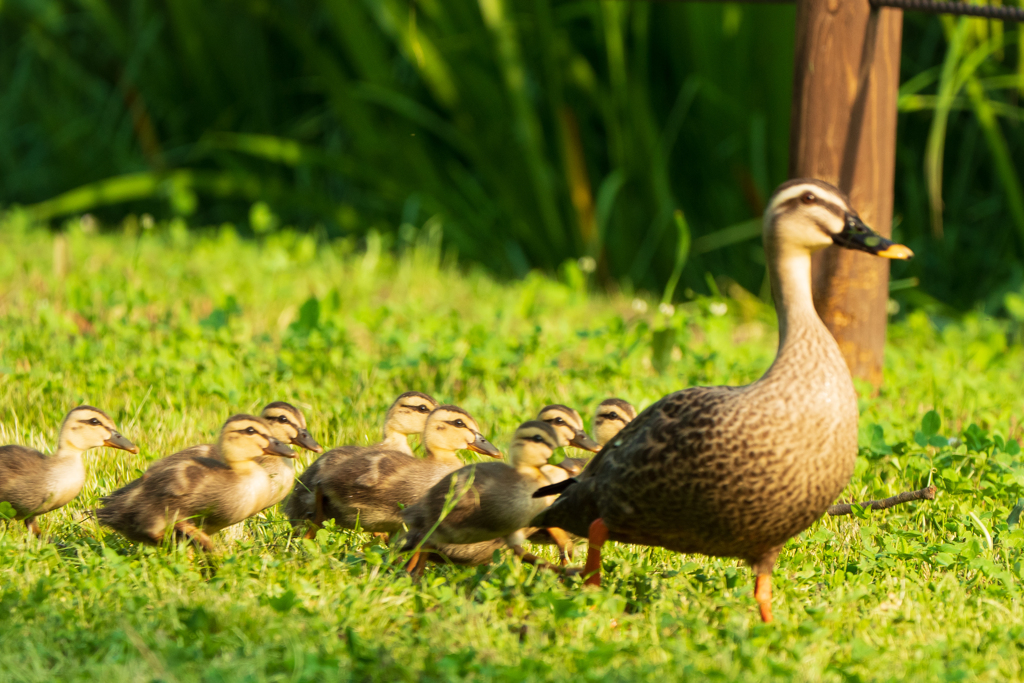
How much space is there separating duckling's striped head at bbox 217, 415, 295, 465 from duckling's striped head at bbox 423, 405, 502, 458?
0.55m

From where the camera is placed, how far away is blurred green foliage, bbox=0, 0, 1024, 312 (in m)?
8.15

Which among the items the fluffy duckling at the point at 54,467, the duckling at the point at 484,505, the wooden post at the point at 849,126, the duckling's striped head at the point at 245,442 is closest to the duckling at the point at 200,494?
the duckling's striped head at the point at 245,442

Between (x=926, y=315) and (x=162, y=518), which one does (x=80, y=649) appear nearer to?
(x=162, y=518)

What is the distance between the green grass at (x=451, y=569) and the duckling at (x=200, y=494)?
9cm

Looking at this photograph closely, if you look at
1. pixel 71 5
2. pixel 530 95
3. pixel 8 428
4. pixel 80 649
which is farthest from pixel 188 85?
pixel 80 649

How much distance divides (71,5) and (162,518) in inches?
386

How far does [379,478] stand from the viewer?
3.95 meters

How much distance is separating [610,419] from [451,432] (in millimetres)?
700

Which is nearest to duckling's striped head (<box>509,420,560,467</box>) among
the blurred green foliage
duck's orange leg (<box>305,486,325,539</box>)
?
duck's orange leg (<box>305,486,325,539</box>)

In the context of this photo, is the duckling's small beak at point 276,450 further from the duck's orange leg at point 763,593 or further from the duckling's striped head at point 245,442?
the duck's orange leg at point 763,593

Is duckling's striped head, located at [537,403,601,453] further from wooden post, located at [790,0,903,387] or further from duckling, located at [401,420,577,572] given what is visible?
wooden post, located at [790,0,903,387]

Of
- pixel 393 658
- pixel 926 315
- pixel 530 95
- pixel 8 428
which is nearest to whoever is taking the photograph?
pixel 393 658

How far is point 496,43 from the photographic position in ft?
26.9

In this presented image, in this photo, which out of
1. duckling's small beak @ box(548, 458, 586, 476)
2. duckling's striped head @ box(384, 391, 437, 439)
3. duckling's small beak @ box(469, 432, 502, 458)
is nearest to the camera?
duckling's small beak @ box(548, 458, 586, 476)
